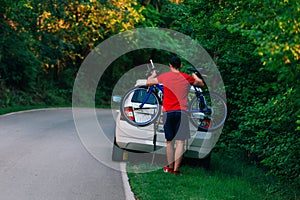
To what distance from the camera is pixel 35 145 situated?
495 inches

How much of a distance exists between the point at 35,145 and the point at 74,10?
2157cm

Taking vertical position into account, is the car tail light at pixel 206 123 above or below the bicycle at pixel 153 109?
below

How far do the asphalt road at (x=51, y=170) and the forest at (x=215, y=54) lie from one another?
286 cm

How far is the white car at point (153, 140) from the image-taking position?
9.91 meters

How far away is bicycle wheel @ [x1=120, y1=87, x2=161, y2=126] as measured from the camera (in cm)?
970

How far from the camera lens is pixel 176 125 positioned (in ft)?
29.5

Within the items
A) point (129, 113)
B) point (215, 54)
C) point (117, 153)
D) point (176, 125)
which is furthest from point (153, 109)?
point (215, 54)

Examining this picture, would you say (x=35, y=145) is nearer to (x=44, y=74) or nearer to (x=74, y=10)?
(x=74, y=10)

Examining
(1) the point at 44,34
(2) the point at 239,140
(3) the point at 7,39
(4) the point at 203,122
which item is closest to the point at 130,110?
(4) the point at 203,122

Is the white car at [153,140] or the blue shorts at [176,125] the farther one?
the white car at [153,140]

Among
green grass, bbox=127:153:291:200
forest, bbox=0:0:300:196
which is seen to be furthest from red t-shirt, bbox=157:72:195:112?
green grass, bbox=127:153:291:200

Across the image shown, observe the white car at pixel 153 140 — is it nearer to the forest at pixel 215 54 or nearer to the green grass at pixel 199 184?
the green grass at pixel 199 184

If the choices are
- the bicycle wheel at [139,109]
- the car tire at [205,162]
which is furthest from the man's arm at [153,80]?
the car tire at [205,162]

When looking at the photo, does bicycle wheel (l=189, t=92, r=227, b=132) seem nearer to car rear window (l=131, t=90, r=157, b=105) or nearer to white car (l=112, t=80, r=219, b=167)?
white car (l=112, t=80, r=219, b=167)
